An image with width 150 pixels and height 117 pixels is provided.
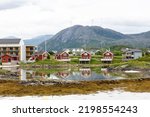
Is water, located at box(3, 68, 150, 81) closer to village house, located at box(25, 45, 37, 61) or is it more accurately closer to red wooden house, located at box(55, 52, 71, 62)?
red wooden house, located at box(55, 52, 71, 62)

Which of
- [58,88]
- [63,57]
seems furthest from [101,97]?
[63,57]

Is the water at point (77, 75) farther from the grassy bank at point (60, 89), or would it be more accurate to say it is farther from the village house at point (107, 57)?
the village house at point (107, 57)

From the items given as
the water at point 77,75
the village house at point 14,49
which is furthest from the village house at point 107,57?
the water at point 77,75

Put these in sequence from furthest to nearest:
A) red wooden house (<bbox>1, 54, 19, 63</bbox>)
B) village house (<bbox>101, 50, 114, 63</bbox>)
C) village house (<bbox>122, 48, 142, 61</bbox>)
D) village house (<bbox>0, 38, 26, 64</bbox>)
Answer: village house (<bbox>122, 48, 142, 61</bbox>) < village house (<bbox>0, 38, 26, 64</bbox>) < red wooden house (<bbox>1, 54, 19, 63</bbox>) < village house (<bbox>101, 50, 114, 63</bbox>)

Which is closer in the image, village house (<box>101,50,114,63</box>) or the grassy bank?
the grassy bank

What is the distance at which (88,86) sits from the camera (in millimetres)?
29453

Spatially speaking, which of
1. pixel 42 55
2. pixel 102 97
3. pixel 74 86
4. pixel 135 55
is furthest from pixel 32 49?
pixel 102 97

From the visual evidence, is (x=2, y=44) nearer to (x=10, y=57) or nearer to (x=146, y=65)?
(x=10, y=57)

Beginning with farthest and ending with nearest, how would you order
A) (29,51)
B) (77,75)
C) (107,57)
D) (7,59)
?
(29,51) < (7,59) < (107,57) < (77,75)

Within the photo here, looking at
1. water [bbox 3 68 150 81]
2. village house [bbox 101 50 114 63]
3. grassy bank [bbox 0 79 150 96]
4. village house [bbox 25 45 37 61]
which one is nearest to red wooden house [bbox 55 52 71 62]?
village house [bbox 25 45 37 61]

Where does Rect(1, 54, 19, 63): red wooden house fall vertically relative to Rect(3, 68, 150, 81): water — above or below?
above

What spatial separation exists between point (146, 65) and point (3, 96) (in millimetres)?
41344

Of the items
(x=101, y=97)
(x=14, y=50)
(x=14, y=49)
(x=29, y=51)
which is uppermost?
(x=14, y=49)

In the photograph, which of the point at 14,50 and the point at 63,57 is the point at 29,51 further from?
the point at 63,57
